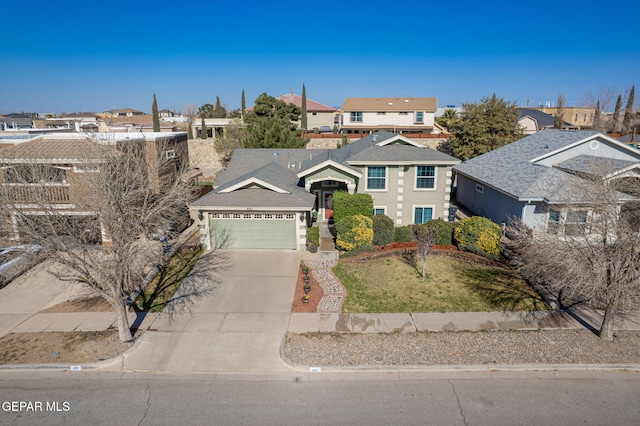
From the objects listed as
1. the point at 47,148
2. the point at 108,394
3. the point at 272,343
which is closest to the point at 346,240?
the point at 272,343

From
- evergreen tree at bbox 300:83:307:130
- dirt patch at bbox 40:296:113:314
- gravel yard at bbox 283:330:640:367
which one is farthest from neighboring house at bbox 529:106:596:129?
dirt patch at bbox 40:296:113:314

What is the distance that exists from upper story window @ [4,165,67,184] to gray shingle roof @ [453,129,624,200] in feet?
72.8

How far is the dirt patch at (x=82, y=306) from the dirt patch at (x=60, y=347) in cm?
167

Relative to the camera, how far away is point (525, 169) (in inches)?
946

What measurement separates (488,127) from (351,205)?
74.0ft

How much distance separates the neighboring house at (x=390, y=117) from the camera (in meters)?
55.3

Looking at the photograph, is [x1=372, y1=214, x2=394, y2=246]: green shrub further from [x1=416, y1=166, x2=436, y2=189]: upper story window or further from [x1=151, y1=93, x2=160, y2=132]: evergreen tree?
[x1=151, y1=93, x2=160, y2=132]: evergreen tree

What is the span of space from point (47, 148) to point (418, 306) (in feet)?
69.7

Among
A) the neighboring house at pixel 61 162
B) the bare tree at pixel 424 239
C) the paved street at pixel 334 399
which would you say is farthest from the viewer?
the neighboring house at pixel 61 162

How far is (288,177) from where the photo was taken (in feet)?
83.6

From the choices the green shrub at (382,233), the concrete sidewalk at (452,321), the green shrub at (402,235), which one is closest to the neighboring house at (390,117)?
the green shrub at (402,235)

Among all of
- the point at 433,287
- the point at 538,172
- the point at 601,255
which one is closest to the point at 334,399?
the point at 433,287

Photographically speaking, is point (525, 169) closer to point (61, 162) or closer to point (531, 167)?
point (531, 167)

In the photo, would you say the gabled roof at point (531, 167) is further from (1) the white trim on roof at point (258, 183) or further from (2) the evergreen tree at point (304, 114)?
(2) the evergreen tree at point (304, 114)
